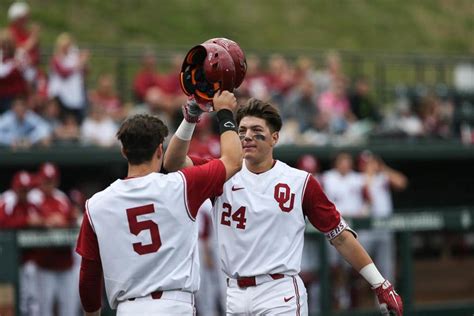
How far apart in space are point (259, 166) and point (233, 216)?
41cm

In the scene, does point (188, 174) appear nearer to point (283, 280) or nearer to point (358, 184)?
point (283, 280)

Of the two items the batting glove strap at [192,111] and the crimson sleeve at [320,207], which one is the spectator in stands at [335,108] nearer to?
the crimson sleeve at [320,207]

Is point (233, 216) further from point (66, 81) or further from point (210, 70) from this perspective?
point (66, 81)

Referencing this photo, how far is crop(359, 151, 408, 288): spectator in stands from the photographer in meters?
12.4

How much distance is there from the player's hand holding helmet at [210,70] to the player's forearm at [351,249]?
4.03 ft

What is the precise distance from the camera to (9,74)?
1222 cm

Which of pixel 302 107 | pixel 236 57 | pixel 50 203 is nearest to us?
pixel 236 57

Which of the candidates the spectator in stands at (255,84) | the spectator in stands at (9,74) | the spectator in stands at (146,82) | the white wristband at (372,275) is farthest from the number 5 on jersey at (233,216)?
the spectator in stands at (255,84)

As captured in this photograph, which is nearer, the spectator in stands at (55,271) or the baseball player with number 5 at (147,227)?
the baseball player with number 5 at (147,227)

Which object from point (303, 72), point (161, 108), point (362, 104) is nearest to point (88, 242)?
point (161, 108)

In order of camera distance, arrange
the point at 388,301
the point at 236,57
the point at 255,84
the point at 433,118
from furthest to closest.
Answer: the point at 433,118
the point at 255,84
the point at 388,301
the point at 236,57

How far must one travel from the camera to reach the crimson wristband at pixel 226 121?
228 inches

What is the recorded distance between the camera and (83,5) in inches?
865

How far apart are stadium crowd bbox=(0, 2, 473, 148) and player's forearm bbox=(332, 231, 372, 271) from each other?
21.3 feet
